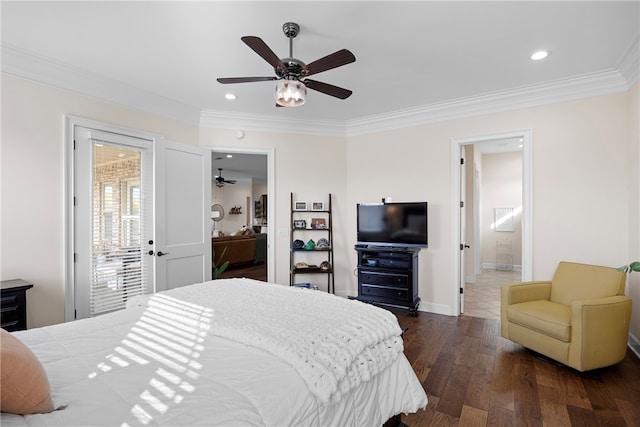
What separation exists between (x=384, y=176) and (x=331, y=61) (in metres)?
2.62

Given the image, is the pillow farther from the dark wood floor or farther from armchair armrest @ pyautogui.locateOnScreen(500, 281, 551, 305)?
armchair armrest @ pyautogui.locateOnScreen(500, 281, 551, 305)

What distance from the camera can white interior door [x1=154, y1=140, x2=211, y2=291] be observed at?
3537 mm

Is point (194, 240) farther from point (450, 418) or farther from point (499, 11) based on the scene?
point (499, 11)

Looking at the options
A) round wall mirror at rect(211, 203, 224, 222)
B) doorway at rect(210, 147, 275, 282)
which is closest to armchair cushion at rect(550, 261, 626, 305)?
doorway at rect(210, 147, 275, 282)

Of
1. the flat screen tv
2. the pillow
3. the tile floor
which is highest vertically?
the flat screen tv

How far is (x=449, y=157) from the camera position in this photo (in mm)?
4070

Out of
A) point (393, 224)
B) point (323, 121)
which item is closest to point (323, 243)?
point (393, 224)

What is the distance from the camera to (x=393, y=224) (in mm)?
4152

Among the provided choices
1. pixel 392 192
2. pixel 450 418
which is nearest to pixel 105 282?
pixel 450 418

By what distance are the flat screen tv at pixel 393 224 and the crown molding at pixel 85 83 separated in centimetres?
272

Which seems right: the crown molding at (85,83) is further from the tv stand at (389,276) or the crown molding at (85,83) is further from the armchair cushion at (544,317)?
the armchair cushion at (544,317)

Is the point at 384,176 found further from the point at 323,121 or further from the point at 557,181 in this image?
the point at 557,181

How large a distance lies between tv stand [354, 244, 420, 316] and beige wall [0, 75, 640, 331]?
0.39 m

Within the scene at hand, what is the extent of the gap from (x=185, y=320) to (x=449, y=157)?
3.63 m
